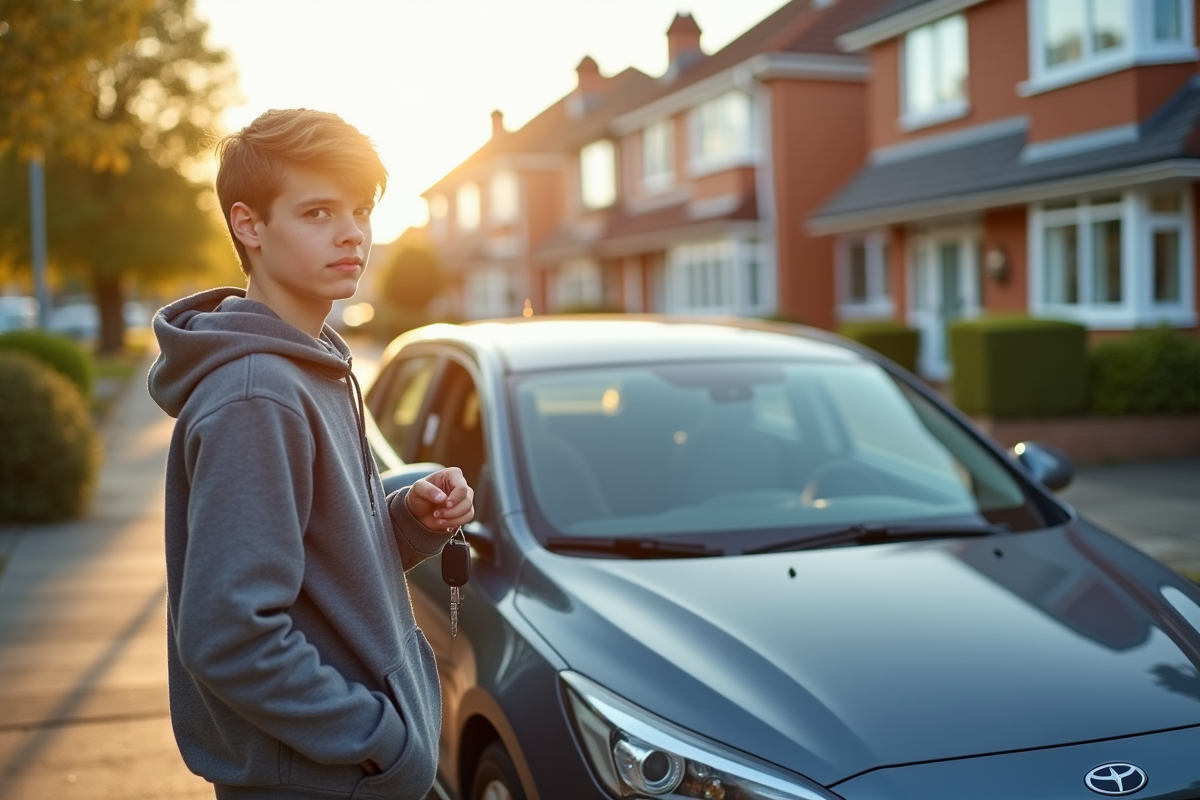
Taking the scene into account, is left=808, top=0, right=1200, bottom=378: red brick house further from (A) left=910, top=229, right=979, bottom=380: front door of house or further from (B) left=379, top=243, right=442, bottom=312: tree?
(B) left=379, top=243, right=442, bottom=312: tree

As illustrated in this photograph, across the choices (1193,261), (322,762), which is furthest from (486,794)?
(1193,261)

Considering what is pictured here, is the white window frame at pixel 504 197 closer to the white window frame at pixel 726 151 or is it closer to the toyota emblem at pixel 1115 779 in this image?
the white window frame at pixel 726 151

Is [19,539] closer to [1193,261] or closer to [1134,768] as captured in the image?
[1134,768]

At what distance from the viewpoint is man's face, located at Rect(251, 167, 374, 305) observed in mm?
1928

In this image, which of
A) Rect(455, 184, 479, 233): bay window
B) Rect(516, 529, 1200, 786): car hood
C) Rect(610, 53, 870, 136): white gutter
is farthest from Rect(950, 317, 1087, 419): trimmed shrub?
Rect(455, 184, 479, 233): bay window

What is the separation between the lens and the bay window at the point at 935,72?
1998 centimetres

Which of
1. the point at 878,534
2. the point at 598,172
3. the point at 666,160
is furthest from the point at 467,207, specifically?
the point at 878,534

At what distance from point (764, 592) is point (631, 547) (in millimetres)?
501

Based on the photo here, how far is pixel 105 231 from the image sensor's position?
38.2m

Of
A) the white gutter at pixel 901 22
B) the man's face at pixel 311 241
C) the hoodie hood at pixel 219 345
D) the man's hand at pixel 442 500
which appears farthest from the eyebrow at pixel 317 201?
the white gutter at pixel 901 22

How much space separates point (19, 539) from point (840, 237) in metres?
19.5

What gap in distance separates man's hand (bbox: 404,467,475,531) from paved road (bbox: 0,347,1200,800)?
274 cm

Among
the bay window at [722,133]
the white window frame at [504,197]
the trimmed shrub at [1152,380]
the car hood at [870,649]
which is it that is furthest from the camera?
the white window frame at [504,197]

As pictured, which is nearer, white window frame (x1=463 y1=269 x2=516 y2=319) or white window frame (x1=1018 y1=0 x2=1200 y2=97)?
white window frame (x1=1018 y1=0 x2=1200 y2=97)
